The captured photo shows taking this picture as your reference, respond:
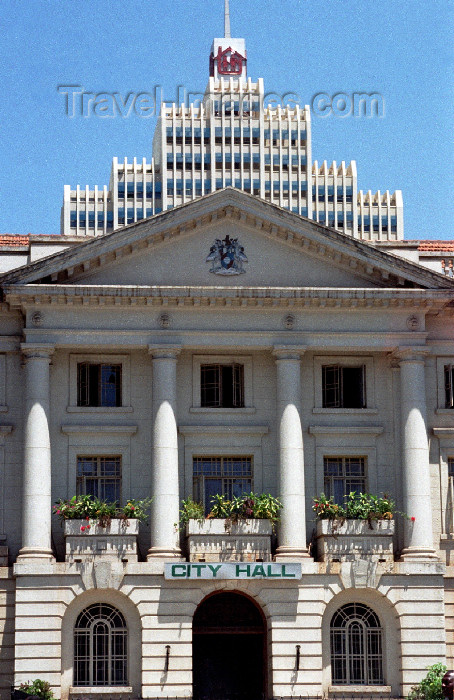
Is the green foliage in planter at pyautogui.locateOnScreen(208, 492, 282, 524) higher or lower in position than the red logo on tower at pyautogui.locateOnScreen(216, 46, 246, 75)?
lower

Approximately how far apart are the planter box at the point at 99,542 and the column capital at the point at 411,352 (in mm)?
11476

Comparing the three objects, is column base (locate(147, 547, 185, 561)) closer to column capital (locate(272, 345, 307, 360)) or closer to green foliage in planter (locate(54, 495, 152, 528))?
green foliage in planter (locate(54, 495, 152, 528))

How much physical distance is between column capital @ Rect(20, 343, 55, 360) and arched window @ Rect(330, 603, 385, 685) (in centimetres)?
1365

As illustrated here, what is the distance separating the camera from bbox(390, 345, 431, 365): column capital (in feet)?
181

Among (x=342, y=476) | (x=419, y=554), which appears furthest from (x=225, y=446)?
(x=419, y=554)

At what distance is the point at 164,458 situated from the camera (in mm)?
53562

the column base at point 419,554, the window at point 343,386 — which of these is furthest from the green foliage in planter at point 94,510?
the column base at point 419,554

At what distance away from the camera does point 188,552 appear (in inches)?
2109

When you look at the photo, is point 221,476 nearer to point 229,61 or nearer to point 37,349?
point 37,349

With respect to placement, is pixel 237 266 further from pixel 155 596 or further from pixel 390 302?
pixel 155 596

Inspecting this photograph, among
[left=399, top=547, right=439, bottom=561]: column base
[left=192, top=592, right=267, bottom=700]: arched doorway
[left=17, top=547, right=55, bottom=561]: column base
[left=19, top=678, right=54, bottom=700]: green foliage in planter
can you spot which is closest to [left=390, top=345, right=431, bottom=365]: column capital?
[left=399, top=547, right=439, bottom=561]: column base

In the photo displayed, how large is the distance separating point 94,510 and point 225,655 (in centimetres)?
741

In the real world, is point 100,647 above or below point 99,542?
below

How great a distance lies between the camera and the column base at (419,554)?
53.5 m
